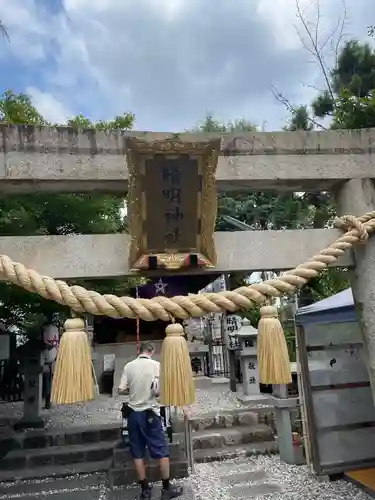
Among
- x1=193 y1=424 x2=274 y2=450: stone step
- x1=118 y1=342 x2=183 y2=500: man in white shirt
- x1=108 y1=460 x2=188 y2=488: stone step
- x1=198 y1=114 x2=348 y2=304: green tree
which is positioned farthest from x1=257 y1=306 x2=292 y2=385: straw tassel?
x1=198 y1=114 x2=348 y2=304: green tree

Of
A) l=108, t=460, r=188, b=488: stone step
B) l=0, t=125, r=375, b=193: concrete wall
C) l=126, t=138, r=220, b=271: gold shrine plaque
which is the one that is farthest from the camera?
l=108, t=460, r=188, b=488: stone step

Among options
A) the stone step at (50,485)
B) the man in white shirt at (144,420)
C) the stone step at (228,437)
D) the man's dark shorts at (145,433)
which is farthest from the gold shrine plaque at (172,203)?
the stone step at (228,437)

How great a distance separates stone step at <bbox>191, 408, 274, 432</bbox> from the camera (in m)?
6.90

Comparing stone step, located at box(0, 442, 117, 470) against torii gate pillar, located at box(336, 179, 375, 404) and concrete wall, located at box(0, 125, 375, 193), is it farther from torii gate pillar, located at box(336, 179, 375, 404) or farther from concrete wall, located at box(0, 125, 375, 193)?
concrete wall, located at box(0, 125, 375, 193)

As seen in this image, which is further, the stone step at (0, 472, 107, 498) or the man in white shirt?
the stone step at (0, 472, 107, 498)

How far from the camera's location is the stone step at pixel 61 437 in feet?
21.0

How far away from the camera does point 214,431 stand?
677 cm

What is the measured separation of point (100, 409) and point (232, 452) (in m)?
3.99

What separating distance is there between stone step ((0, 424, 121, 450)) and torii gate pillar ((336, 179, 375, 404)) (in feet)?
16.0

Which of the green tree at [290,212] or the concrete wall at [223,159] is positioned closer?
the concrete wall at [223,159]

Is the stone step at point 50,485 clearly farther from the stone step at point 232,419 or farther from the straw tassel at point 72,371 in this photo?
the straw tassel at point 72,371

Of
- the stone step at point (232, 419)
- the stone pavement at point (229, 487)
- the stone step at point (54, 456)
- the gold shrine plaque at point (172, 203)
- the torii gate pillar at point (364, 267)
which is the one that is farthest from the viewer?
the stone step at point (232, 419)

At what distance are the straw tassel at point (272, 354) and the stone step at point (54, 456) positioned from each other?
4586 mm

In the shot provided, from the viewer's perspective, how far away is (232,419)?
276 inches
